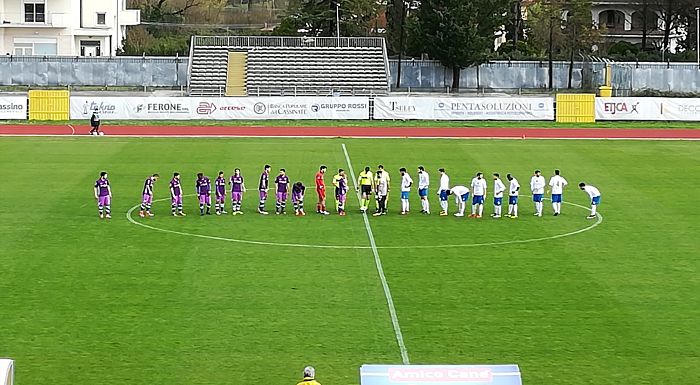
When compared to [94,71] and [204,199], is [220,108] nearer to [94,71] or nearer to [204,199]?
[94,71]

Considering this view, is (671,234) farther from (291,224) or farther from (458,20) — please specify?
(458,20)

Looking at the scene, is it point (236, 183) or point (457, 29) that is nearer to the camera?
point (236, 183)

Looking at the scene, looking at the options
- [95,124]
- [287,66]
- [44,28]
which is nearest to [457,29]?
[287,66]

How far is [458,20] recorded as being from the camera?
7700 cm

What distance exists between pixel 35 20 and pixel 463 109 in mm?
41516

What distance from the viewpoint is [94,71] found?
80562mm

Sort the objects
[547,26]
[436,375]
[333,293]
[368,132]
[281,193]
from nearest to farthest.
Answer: [436,375] < [333,293] < [281,193] < [368,132] < [547,26]

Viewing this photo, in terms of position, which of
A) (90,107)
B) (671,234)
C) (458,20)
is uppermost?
(458,20)

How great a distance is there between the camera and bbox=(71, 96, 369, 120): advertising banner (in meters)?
59.3

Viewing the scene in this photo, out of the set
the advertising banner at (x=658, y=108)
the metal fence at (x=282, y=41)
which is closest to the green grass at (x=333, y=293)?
the advertising banner at (x=658, y=108)

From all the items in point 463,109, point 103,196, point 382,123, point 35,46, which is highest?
point 35,46

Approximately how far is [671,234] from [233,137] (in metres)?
27.4

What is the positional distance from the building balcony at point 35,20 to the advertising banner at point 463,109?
3610 cm

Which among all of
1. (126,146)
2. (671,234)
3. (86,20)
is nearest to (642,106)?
(126,146)
